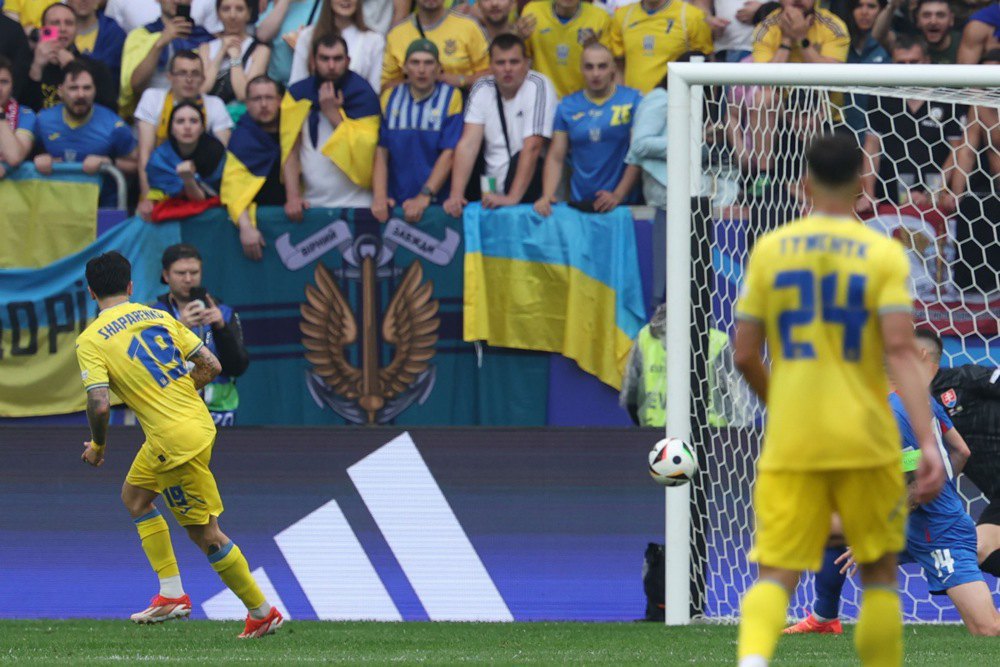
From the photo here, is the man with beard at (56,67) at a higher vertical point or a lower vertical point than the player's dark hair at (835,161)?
higher

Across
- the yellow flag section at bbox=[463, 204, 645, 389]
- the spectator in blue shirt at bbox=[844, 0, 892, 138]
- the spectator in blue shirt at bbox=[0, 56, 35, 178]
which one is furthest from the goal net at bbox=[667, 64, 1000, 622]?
the spectator in blue shirt at bbox=[0, 56, 35, 178]

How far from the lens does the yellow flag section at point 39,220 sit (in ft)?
33.8

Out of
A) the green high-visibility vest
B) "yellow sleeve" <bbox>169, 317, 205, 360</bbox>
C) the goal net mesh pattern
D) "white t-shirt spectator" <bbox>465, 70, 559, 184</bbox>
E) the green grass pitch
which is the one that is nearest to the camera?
the green grass pitch

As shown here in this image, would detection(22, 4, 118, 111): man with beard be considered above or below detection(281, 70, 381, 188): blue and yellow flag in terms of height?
above

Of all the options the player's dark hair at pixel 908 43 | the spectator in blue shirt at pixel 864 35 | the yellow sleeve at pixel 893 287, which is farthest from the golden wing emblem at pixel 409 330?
the yellow sleeve at pixel 893 287

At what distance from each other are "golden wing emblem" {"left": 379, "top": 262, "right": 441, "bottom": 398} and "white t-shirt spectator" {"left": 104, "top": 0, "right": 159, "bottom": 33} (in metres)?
3.48

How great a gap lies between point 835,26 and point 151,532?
5916 millimetres

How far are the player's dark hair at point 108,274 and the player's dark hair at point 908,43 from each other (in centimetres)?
574

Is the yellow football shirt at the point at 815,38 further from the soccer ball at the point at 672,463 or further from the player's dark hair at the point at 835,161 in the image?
the player's dark hair at the point at 835,161

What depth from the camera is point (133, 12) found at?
1203 centimetres

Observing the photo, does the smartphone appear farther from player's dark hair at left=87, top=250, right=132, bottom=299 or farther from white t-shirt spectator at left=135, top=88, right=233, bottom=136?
white t-shirt spectator at left=135, top=88, right=233, bottom=136

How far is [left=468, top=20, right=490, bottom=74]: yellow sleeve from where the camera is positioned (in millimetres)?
11266

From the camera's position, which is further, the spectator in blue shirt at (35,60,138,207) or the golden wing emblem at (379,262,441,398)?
the spectator in blue shirt at (35,60,138,207)

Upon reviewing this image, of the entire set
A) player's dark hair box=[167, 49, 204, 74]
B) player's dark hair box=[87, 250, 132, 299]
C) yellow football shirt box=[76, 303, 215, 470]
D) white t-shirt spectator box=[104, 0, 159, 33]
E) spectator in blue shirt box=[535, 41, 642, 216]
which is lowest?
yellow football shirt box=[76, 303, 215, 470]
